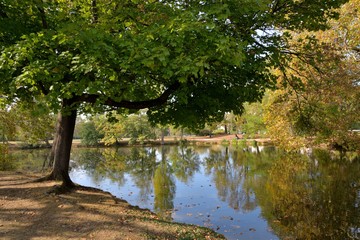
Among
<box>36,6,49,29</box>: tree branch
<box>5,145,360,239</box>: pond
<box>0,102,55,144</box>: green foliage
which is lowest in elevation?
<box>5,145,360,239</box>: pond

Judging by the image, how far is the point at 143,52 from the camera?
6.15 meters

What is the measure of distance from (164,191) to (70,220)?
1056cm

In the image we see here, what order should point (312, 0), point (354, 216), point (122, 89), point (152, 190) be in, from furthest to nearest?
point (152, 190) < point (354, 216) < point (312, 0) < point (122, 89)

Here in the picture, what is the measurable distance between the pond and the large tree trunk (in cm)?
459

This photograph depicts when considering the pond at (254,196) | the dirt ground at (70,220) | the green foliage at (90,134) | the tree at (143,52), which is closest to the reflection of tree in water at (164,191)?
the pond at (254,196)

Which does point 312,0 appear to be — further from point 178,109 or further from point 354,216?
point 354,216

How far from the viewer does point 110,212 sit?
8.36m

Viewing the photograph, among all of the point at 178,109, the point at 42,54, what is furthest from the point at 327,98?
the point at 42,54

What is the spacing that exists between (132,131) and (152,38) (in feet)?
186

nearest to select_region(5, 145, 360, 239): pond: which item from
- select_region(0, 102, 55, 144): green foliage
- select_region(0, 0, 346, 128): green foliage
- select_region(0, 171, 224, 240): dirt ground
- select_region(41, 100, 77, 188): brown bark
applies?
select_region(0, 171, 224, 240): dirt ground

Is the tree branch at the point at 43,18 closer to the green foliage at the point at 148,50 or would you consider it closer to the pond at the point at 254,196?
the green foliage at the point at 148,50

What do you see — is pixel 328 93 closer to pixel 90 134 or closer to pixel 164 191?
pixel 164 191

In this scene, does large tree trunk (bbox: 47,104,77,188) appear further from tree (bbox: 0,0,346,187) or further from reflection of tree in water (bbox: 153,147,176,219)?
reflection of tree in water (bbox: 153,147,176,219)

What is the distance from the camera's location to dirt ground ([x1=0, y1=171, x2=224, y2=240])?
21.5 ft
